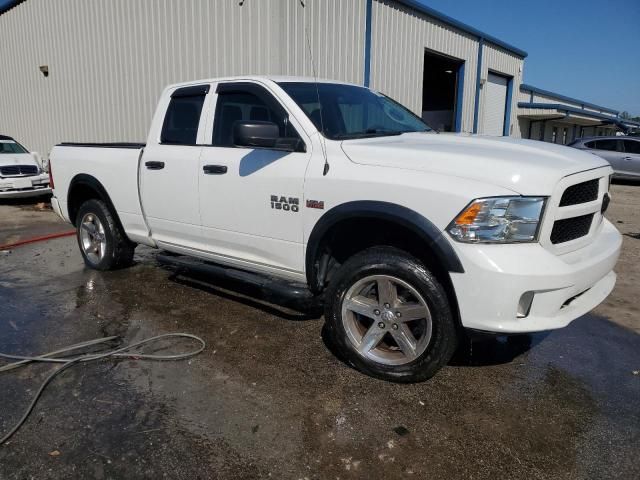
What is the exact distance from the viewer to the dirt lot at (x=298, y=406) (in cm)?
255

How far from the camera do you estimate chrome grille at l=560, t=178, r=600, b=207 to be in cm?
304

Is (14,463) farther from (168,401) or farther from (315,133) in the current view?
(315,133)

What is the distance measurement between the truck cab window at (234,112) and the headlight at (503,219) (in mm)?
1826

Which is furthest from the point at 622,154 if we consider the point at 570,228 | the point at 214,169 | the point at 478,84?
the point at 214,169

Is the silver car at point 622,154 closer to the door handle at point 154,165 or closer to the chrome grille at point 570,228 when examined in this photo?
the chrome grille at point 570,228

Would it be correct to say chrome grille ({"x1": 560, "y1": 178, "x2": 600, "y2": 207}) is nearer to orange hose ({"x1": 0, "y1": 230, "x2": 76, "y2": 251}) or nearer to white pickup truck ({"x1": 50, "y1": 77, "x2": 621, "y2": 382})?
white pickup truck ({"x1": 50, "y1": 77, "x2": 621, "y2": 382})

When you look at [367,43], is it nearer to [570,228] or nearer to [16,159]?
[16,159]

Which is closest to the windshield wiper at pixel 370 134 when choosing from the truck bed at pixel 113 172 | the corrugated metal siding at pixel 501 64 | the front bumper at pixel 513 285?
the front bumper at pixel 513 285

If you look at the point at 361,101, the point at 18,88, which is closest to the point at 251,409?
the point at 361,101

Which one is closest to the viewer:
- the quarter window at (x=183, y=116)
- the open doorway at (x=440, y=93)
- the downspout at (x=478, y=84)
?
the quarter window at (x=183, y=116)

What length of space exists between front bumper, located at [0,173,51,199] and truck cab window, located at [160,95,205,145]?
27.2ft

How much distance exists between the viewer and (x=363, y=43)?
1094 cm

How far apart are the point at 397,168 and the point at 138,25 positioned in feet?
Answer: 33.8

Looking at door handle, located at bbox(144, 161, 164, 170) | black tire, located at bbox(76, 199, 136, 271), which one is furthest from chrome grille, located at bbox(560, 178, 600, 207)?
black tire, located at bbox(76, 199, 136, 271)
